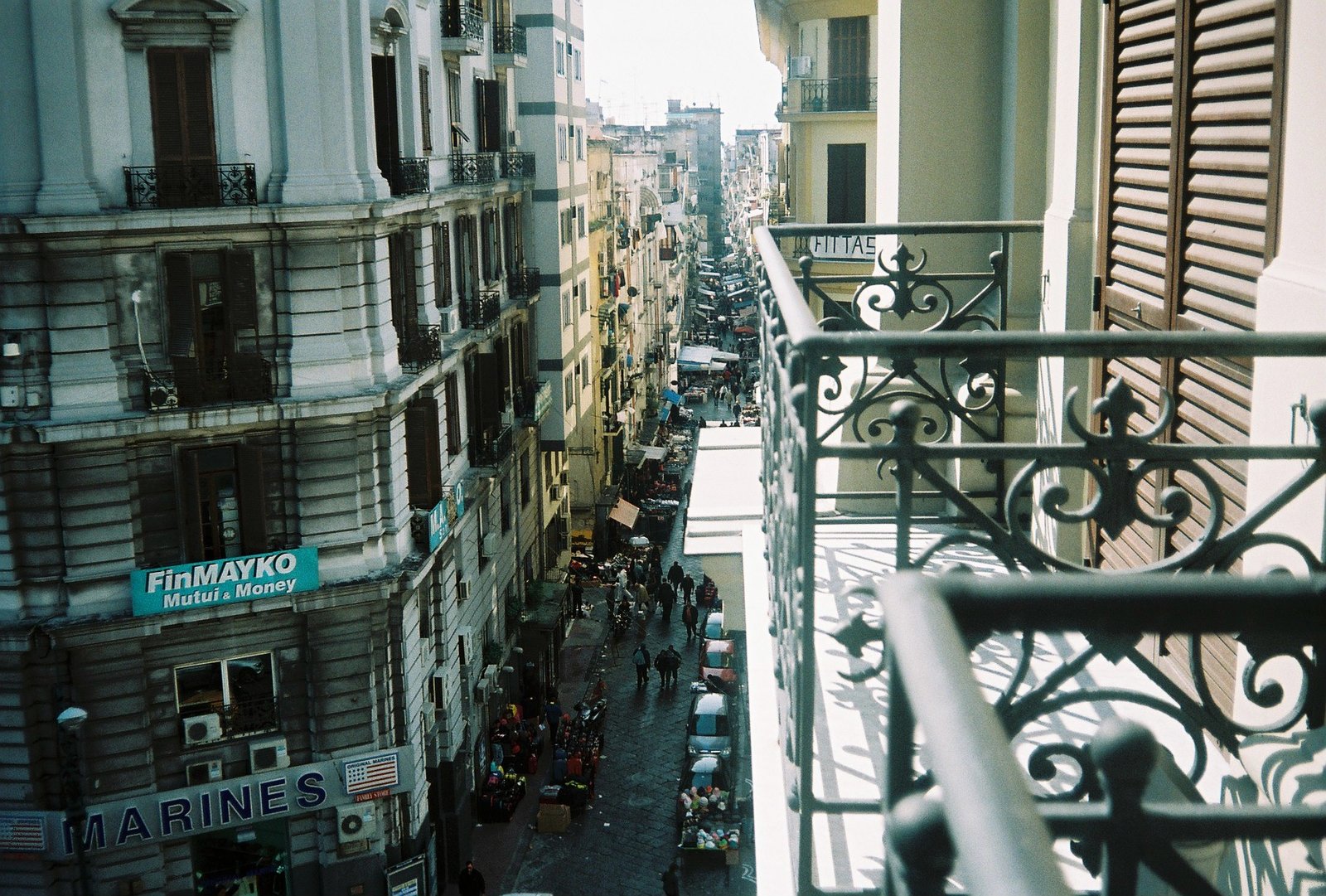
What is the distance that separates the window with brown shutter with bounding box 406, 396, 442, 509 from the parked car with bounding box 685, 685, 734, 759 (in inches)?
322

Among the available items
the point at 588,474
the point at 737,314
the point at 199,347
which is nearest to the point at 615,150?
the point at 588,474

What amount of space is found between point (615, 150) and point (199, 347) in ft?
Answer: 144

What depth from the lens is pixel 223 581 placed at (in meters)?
21.1

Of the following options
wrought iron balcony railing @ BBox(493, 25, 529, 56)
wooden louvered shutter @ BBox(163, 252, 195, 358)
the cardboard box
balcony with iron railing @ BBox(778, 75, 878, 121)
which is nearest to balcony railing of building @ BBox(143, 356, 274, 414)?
wooden louvered shutter @ BBox(163, 252, 195, 358)

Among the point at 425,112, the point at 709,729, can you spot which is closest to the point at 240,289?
the point at 425,112

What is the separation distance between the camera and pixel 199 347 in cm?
2075

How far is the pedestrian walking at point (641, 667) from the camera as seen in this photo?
3550 centimetres

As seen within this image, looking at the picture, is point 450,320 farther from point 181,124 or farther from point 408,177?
point 181,124

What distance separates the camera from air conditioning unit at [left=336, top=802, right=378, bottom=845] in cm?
2295

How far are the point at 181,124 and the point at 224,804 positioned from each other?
34.4 feet

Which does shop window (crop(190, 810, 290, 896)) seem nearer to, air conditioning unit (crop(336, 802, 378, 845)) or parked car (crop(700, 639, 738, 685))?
air conditioning unit (crop(336, 802, 378, 845))

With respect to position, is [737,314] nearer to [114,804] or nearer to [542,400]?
[542,400]

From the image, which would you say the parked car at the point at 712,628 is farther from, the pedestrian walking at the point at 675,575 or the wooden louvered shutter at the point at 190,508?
the wooden louvered shutter at the point at 190,508

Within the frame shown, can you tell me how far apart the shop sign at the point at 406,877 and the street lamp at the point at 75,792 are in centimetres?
490
